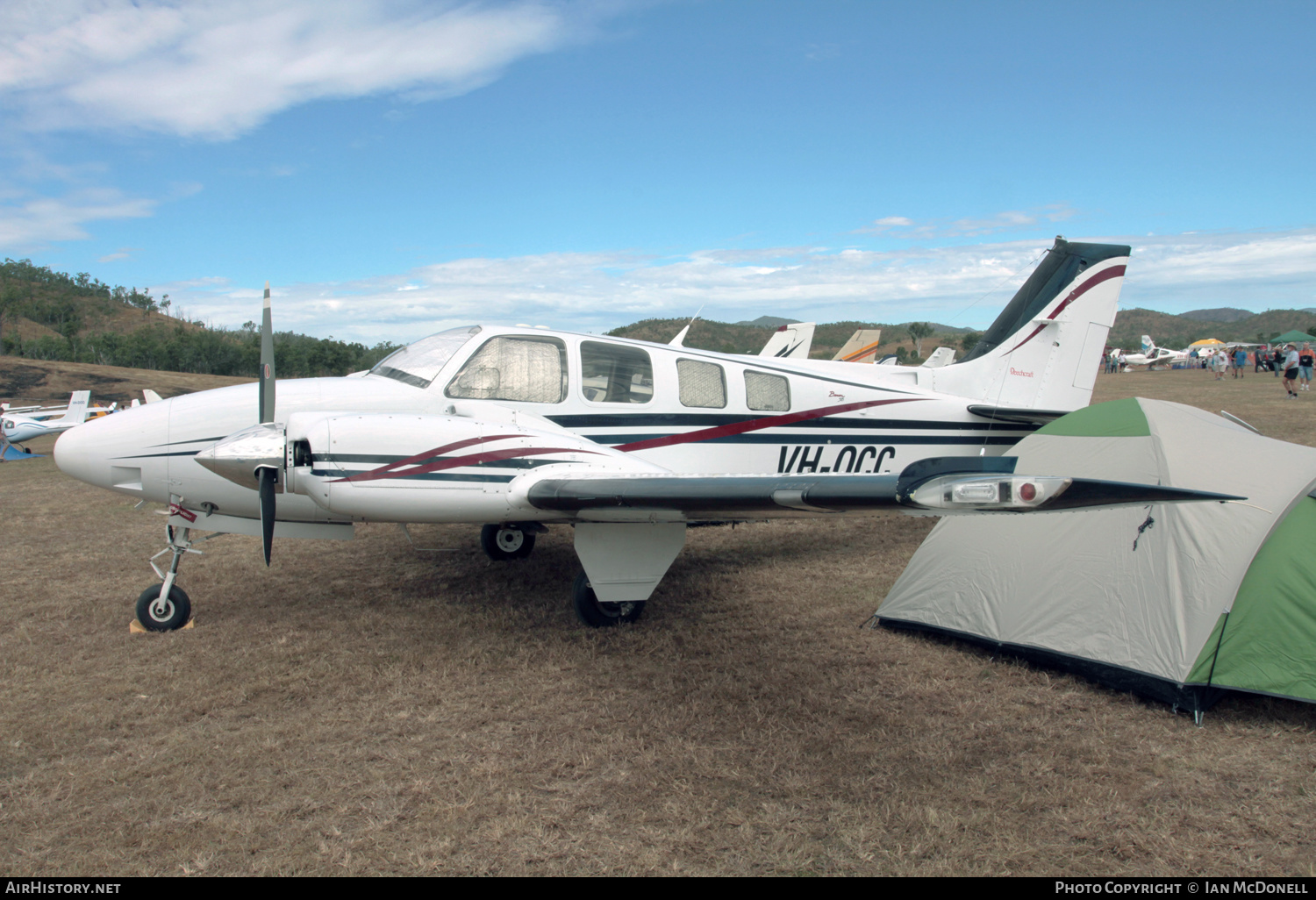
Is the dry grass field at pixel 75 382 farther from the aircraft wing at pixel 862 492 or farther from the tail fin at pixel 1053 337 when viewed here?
the aircraft wing at pixel 862 492

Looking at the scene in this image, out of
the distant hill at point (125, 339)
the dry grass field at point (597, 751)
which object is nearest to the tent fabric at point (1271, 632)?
the dry grass field at point (597, 751)

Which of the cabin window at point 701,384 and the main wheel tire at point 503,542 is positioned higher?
the cabin window at point 701,384

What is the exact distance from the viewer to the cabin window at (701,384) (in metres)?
6.70

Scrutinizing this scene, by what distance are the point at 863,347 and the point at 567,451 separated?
1008 inches

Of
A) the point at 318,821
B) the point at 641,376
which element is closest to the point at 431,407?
the point at 641,376

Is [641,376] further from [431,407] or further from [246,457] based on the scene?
[246,457]

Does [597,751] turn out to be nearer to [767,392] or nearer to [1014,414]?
[767,392]

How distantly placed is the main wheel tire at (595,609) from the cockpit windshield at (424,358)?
2.04m

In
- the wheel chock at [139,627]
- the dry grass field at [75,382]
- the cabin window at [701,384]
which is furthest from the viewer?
the dry grass field at [75,382]

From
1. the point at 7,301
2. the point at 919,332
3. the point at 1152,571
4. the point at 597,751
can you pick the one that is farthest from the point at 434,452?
the point at 919,332

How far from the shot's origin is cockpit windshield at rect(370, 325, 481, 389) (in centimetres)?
589

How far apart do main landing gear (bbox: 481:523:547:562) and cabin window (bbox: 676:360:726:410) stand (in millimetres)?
2440

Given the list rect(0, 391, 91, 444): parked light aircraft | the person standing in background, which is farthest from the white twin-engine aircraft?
the person standing in background

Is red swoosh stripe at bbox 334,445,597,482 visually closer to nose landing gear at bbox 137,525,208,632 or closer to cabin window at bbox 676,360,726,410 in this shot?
cabin window at bbox 676,360,726,410
